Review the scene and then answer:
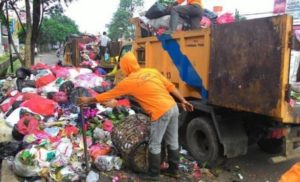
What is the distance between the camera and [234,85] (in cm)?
496

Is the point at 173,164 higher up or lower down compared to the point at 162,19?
lower down

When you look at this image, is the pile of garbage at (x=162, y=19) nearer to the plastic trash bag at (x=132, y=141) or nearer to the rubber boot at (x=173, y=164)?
the plastic trash bag at (x=132, y=141)

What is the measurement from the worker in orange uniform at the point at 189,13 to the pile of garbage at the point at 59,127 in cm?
161

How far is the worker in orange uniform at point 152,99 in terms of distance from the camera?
4.68 metres

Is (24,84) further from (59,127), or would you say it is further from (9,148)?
(9,148)

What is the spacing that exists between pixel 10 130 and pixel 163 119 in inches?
110

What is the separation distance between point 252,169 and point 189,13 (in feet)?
8.59

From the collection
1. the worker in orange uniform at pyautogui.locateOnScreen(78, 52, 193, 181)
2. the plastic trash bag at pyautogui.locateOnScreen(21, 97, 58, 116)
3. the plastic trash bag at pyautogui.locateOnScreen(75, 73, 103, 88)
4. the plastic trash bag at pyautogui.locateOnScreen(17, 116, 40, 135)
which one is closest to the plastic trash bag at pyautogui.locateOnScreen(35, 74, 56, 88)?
the plastic trash bag at pyautogui.locateOnScreen(75, 73, 103, 88)

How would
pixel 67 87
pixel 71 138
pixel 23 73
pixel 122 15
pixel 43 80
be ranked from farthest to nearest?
pixel 122 15 → pixel 23 73 → pixel 43 80 → pixel 67 87 → pixel 71 138

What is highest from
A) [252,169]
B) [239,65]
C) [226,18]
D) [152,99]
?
[226,18]

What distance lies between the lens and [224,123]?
17.9 feet

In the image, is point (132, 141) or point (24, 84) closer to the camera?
point (132, 141)

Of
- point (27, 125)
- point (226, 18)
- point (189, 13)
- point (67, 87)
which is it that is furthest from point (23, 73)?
point (226, 18)

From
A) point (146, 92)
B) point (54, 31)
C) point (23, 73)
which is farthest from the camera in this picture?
point (54, 31)
